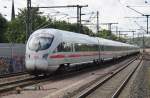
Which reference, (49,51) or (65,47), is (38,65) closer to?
(49,51)

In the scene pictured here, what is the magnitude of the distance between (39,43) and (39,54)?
86cm

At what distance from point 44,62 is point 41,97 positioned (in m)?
9.05

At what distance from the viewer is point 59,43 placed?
29234 mm

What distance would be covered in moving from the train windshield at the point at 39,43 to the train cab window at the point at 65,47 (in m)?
1.10

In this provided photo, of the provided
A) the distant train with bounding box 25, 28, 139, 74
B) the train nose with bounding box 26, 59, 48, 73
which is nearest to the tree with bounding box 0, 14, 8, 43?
the distant train with bounding box 25, 28, 139, 74

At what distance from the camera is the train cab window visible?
2932 cm

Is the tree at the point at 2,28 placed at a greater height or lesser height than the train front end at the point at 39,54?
greater

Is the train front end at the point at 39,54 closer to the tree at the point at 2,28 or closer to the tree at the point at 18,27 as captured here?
the tree at the point at 18,27

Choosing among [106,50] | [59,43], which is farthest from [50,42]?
[106,50]

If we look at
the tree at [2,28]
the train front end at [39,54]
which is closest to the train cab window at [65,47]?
the train front end at [39,54]

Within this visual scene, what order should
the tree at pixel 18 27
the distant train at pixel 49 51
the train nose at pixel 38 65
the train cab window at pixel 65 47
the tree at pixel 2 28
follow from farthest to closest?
the tree at pixel 2 28
the tree at pixel 18 27
the train cab window at pixel 65 47
the distant train at pixel 49 51
the train nose at pixel 38 65

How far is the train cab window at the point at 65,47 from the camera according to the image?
2932 cm

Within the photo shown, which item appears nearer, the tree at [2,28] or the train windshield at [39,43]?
the train windshield at [39,43]

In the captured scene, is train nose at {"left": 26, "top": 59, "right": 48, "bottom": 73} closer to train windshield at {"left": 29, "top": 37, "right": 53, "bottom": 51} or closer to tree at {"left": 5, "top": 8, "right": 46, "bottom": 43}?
train windshield at {"left": 29, "top": 37, "right": 53, "bottom": 51}
